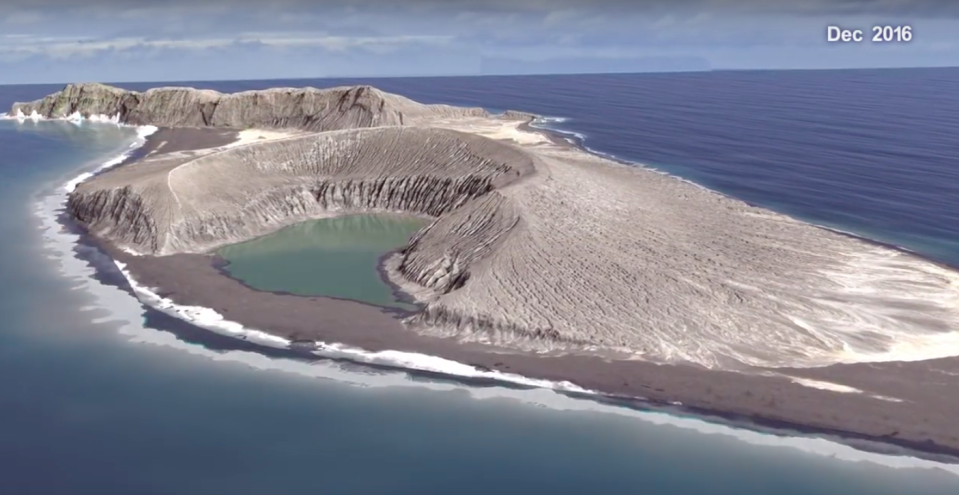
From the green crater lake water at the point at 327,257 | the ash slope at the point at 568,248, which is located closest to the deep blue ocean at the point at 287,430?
the ash slope at the point at 568,248

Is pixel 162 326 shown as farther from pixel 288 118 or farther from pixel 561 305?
pixel 288 118

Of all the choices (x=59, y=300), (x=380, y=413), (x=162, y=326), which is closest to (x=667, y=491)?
(x=380, y=413)

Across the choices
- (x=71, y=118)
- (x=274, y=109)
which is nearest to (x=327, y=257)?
(x=274, y=109)

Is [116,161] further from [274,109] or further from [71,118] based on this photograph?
[71,118]

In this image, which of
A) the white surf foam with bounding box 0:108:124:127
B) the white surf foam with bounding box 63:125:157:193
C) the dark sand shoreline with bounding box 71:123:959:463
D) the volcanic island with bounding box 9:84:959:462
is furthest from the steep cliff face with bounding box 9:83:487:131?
the dark sand shoreline with bounding box 71:123:959:463

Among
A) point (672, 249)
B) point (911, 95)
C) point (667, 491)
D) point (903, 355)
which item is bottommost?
point (667, 491)

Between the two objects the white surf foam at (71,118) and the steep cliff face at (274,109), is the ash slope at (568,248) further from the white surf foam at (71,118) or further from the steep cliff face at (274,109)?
the white surf foam at (71,118)

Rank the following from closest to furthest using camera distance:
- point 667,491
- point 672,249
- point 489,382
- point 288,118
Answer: point 667,491, point 489,382, point 672,249, point 288,118
